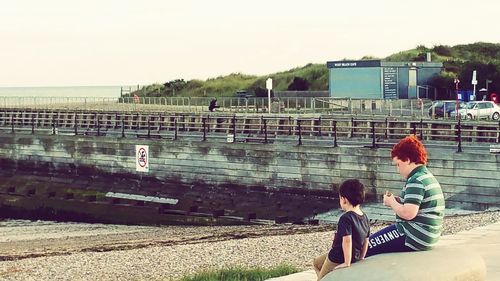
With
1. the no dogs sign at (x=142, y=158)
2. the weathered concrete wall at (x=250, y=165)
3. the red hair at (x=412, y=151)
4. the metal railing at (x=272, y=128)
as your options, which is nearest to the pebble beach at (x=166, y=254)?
the weathered concrete wall at (x=250, y=165)

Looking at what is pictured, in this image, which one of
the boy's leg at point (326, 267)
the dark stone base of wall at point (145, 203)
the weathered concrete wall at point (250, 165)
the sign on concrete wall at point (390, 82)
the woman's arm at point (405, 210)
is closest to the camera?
the woman's arm at point (405, 210)

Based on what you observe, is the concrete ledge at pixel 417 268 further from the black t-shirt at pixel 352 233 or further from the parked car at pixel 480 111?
the parked car at pixel 480 111

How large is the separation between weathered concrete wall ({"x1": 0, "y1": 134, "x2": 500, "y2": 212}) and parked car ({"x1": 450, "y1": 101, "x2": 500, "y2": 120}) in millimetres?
16843

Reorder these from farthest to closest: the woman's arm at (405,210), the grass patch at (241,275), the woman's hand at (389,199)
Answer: the grass patch at (241,275) → the woman's hand at (389,199) → the woman's arm at (405,210)

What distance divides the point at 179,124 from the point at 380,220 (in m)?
17.6

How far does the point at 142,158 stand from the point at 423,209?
94.2ft

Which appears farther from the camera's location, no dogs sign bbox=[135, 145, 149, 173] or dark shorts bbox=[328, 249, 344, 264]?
no dogs sign bbox=[135, 145, 149, 173]

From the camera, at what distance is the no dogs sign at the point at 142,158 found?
35406mm

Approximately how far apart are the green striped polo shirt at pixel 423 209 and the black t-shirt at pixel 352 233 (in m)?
0.33

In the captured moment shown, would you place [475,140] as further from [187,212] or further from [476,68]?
[476,68]

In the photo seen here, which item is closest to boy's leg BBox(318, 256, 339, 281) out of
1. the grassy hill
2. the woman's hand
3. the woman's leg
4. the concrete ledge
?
the concrete ledge

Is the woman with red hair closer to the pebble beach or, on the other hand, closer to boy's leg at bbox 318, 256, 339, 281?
boy's leg at bbox 318, 256, 339, 281

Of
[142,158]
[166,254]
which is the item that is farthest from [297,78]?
[166,254]

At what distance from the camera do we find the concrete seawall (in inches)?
968
